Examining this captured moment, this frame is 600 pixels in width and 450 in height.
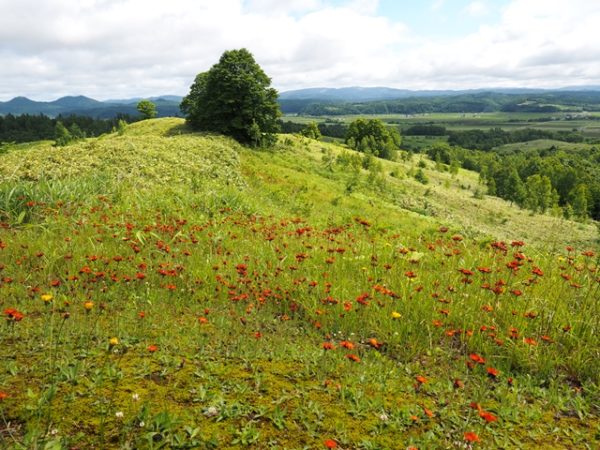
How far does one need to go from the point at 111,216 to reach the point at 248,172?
13.4 m

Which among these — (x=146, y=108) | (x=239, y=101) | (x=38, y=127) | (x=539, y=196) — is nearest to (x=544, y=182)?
(x=539, y=196)

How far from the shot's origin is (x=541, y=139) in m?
183

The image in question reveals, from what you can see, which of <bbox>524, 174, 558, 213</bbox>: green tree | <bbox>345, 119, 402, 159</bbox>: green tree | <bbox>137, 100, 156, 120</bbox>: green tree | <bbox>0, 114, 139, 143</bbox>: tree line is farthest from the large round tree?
<bbox>0, 114, 139, 143</bbox>: tree line

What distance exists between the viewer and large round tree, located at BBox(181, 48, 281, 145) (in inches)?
1228

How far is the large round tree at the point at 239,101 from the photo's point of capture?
3119cm

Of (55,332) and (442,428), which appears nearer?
(442,428)

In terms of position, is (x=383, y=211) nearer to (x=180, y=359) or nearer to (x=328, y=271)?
(x=328, y=271)

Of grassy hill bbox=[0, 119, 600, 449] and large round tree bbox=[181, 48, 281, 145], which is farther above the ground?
large round tree bbox=[181, 48, 281, 145]

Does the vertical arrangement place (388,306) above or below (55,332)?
below

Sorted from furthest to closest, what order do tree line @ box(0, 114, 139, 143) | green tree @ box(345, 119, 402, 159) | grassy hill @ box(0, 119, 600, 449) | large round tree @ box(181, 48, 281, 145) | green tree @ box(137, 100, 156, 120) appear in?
tree line @ box(0, 114, 139, 143) → green tree @ box(345, 119, 402, 159) → green tree @ box(137, 100, 156, 120) → large round tree @ box(181, 48, 281, 145) → grassy hill @ box(0, 119, 600, 449)

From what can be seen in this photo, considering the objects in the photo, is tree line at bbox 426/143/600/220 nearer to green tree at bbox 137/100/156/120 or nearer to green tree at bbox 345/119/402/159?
green tree at bbox 345/119/402/159

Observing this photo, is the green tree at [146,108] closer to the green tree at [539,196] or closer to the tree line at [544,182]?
the tree line at [544,182]

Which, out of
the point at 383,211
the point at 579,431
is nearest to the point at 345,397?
the point at 579,431

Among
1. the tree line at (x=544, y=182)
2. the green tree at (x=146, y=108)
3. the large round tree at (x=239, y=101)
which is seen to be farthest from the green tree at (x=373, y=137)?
the large round tree at (x=239, y=101)
